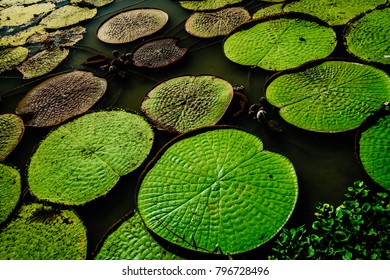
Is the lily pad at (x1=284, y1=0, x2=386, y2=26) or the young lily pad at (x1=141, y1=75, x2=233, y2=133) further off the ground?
the lily pad at (x1=284, y1=0, x2=386, y2=26)

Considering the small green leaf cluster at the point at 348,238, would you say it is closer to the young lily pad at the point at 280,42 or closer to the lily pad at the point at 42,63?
the young lily pad at the point at 280,42

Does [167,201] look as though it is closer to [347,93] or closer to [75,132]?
[75,132]

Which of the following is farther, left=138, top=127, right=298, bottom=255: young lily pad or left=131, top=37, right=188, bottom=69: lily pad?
left=131, top=37, right=188, bottom=69: lily pad

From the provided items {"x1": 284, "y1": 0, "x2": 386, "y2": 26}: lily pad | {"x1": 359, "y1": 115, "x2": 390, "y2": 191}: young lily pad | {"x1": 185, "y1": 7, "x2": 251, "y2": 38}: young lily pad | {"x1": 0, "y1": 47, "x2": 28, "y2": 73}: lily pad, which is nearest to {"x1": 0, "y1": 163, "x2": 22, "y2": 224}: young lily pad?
{"x1": 0, "y1": 47, "x2": 28, "y2": 73}: lily pad

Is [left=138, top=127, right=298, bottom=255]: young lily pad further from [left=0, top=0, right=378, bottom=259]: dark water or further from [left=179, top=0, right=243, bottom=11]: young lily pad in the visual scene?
[left=179, top=0, right=243, bottom=11]: young lily pad

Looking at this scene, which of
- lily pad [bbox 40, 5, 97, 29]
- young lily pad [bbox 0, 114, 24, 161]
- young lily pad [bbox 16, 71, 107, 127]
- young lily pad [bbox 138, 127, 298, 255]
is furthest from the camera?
lily pad [bbox 40, 5, 97, 29]

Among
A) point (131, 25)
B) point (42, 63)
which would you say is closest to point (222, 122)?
point (131, 25)

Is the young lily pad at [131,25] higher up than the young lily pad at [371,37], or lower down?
higher up

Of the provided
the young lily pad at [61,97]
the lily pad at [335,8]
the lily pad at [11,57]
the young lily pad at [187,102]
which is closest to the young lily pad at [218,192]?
the young lily pad at [187,102]
